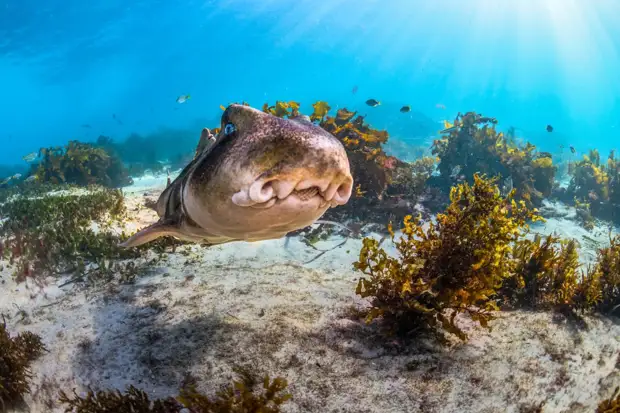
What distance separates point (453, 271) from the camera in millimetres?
4027

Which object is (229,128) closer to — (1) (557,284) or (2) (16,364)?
(2) (16,364)

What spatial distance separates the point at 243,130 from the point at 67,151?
17.7 m

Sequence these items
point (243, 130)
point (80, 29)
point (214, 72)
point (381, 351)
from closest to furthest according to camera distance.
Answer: point (243, 130) → point (381, 351) → point (80, 29) → point (214, 72)

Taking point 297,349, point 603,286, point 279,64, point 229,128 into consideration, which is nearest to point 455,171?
point 603,286

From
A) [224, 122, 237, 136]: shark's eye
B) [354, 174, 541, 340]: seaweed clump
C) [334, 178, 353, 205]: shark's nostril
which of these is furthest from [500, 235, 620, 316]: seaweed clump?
[224, 122, 237, 136]: shark's eye

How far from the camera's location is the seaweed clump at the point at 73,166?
15.3 meters

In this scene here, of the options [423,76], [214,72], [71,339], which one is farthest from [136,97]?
[71,339]

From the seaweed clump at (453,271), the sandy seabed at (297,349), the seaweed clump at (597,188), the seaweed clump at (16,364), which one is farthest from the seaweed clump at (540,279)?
the seaweed clump at (597,188)

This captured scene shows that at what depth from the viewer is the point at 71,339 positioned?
4.13 m

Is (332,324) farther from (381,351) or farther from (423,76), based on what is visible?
(423,76)

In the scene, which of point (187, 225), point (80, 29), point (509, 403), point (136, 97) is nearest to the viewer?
point (509, 403)

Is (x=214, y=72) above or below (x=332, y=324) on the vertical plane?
above

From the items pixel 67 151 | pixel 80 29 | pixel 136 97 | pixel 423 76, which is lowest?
pixel 67 151

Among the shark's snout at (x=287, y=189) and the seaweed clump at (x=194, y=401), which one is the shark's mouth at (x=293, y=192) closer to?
the shark's snout at (x=287, y=189)
